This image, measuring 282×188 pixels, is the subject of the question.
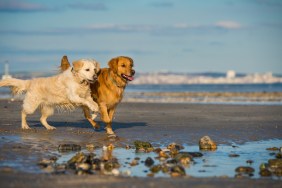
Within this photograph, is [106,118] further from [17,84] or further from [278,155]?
[278,155]

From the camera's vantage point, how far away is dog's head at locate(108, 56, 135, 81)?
10.3m

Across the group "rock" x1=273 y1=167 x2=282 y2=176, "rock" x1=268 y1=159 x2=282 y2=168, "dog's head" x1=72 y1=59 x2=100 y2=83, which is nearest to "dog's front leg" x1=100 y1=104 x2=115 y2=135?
"dog's head" x1=72 y1=59 x2=100 y2=83

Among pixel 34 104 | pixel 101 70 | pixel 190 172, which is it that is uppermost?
pixel 101 70

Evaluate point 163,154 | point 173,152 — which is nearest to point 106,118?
point 173,152

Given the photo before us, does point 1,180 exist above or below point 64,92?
below

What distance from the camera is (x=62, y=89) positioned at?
1034 centimetres

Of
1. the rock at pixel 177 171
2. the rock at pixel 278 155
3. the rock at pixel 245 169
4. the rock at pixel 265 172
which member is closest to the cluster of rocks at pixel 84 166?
the rock at pixel 177 171

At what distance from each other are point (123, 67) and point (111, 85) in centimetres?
45

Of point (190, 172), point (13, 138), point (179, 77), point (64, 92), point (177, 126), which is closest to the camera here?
point (190, 172)

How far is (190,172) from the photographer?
6.48 m

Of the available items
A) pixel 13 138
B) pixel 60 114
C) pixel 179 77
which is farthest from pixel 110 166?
pixel 179 77

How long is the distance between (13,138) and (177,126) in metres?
4.47

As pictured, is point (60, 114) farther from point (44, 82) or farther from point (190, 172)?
point (190, 172)

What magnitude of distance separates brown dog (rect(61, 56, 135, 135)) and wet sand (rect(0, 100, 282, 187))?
1.57 feet
